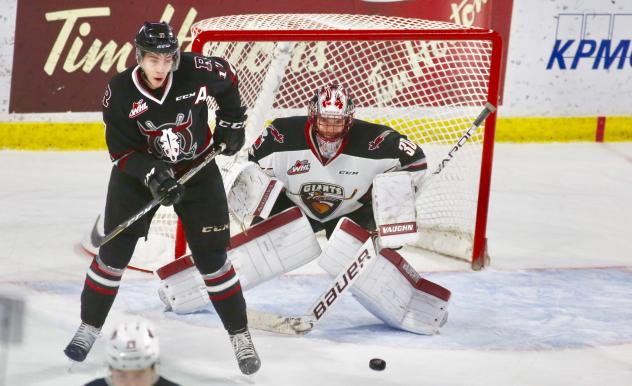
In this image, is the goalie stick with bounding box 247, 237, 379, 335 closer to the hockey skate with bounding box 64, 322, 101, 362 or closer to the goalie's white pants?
the goalie's white pants

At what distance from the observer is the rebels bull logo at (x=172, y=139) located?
3.47 metres

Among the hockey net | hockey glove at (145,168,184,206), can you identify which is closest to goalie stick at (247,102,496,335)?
the hockey net

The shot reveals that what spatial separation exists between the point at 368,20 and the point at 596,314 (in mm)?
1624

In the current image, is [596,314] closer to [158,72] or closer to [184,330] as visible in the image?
[184,330]

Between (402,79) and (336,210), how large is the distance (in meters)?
1.29

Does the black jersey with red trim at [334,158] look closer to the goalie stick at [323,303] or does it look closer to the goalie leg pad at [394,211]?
the goalie leg pad at [394,211]

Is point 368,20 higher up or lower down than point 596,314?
higher up

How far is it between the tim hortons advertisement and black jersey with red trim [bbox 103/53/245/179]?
2.67 m

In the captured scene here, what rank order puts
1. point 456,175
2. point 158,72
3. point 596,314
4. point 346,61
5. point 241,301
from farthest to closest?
1. point 346,61
2. point 456,175
3. point 596,314
4. point 241,301
5. point 158,72

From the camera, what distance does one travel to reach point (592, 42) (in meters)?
6.67

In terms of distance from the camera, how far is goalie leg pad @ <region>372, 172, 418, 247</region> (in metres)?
3.98

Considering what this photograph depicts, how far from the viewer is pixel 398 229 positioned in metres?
3.98

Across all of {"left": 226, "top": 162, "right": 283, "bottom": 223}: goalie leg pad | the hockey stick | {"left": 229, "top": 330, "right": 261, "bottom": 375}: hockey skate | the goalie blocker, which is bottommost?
{"left": 229, "top": 330, "right": 261, "bottom": 375}: hockey skate

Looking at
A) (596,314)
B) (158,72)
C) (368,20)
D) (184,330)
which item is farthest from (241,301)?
(368,20)
